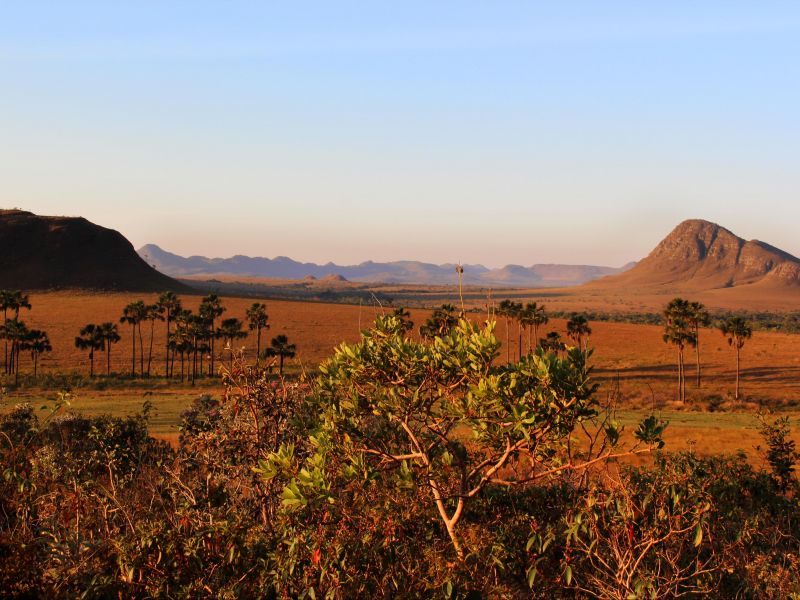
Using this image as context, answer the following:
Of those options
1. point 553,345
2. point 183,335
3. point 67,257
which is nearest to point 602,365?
point 183,335

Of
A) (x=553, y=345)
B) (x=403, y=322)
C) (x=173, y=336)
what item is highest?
(x=403, y=322)

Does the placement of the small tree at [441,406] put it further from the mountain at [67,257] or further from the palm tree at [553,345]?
the mountain at [67,257]

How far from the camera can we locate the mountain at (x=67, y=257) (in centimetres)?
15350

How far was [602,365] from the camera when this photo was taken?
88.8 metres

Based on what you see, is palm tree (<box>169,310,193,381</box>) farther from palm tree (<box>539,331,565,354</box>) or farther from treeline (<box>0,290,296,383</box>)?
palm tree (<box>539,331,565,354</box>)

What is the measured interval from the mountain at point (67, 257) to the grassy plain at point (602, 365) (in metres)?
10.4

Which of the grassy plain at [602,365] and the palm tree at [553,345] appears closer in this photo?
the palm tree at [553,345]

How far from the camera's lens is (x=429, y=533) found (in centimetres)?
1013

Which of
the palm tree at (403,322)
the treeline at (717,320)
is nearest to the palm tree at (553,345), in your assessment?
the palm tree at (403,322)

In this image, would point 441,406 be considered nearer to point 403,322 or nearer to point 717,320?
point 403,322

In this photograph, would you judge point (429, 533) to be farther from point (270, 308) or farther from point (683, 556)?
point (270, 308)

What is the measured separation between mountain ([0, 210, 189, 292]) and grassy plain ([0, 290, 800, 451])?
408 inches

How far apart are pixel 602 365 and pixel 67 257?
433ft

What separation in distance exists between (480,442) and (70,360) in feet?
285
